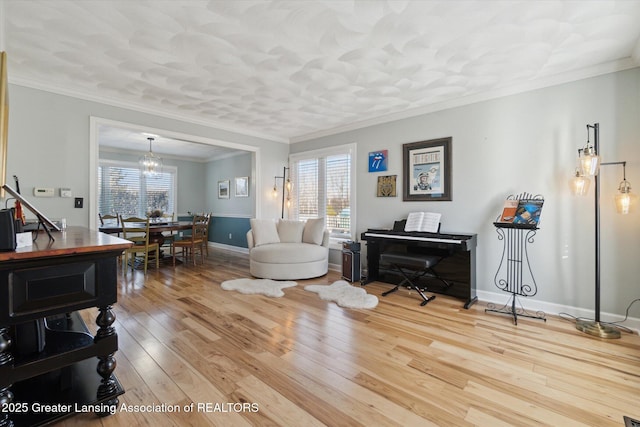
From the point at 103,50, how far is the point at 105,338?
2.62 m

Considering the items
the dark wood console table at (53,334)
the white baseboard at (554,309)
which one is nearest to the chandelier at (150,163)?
the dark wood console table at (53,334)

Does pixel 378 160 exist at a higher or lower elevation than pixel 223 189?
higher

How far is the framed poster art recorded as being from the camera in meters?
3.92

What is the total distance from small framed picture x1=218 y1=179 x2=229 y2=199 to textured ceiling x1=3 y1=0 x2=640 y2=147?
381 cm

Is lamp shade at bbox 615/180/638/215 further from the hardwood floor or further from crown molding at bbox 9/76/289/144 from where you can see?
crown molding at bbox 9/76/289/144

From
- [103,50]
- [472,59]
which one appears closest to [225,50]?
[103,50]

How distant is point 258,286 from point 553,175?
12.4ft

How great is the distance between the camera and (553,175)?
3146 mm

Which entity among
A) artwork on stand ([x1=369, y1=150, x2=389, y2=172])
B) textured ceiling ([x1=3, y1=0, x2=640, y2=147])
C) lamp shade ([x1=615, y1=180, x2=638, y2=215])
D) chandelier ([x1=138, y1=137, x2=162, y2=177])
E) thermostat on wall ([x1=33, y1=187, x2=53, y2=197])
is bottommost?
lamp shade ([x1=615, y1=180, x2=638, y2=215])

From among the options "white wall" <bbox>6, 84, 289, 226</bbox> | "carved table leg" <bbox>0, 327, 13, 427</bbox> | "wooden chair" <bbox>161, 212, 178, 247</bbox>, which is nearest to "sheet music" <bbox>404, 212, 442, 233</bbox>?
"carved table leg" <bbox>0, 327, 13, 427</bbox>

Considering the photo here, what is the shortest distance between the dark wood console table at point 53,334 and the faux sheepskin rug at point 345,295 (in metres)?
2.28

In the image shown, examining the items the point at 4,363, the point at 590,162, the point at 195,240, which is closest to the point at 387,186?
the point at 590,162

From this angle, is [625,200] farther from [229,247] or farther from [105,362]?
[229,247]

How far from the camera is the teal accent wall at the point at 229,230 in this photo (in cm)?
711
